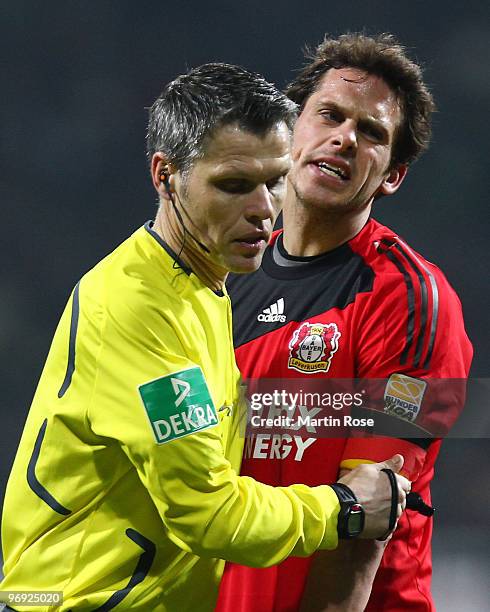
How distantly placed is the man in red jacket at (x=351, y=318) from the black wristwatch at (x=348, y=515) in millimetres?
204

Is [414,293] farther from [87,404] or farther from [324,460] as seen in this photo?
[87,404]

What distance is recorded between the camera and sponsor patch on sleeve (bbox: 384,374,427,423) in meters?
1.65

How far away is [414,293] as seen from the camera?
1.71 metres

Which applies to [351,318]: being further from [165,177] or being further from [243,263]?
[165,177]

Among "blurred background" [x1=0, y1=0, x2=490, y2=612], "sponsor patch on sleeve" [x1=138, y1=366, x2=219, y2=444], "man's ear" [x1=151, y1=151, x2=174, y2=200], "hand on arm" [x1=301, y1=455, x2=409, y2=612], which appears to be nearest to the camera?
"sponsor patch on sleeve" [x1=138, y1=366, x2=219, y2=444]

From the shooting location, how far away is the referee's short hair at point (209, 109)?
1.31m

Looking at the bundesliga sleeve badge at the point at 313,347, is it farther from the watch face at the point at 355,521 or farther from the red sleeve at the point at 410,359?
the watch face at the point at 355,521

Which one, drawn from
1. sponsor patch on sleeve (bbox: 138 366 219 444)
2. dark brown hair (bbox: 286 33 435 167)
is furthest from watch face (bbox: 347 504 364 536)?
dark brown hair (bbox: 286 33 435 167)

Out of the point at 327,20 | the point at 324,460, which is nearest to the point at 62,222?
the point at 327,20

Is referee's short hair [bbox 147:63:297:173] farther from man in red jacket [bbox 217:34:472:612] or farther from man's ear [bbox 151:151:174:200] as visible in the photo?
man in red jacket [bbox 217:34:472:612]

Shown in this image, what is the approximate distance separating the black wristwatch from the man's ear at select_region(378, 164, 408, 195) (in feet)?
2.52

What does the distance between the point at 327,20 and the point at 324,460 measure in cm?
218

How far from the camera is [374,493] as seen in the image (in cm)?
147

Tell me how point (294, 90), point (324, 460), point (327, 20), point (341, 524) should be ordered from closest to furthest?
1. point (341, 524)
2. point (324, 460)
3. point (294, 90)
4. point (327, 20)
